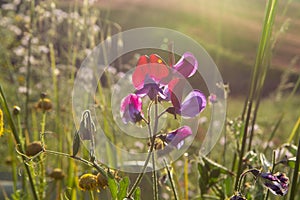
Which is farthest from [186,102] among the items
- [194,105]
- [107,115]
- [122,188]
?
[107,115]

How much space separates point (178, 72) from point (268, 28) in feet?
0.48

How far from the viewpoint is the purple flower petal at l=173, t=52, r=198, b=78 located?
548mm

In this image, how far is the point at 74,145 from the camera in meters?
0.56

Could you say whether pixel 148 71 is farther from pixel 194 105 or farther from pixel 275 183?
pixel 275 183

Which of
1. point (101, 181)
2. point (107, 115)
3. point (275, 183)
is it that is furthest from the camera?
point (107, 115)

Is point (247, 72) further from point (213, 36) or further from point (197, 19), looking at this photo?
point (197, 19)

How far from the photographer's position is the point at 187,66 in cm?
55

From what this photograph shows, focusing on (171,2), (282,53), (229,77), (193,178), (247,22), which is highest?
(171,2)

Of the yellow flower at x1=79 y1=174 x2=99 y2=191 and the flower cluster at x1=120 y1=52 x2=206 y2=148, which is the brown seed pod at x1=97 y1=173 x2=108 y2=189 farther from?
the flower cluster at x1=120 y1=52 x2=206 y2=148

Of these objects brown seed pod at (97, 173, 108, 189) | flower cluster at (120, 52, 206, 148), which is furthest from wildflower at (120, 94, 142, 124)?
brown seed pod at (97, 173, 108, 189)

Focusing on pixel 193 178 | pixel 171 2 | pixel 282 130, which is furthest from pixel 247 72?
pixel 193 178

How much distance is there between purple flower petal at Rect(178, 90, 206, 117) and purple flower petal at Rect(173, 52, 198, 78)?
0.02m

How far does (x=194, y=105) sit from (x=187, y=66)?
0.04m

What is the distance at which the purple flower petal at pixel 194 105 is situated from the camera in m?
0.56
